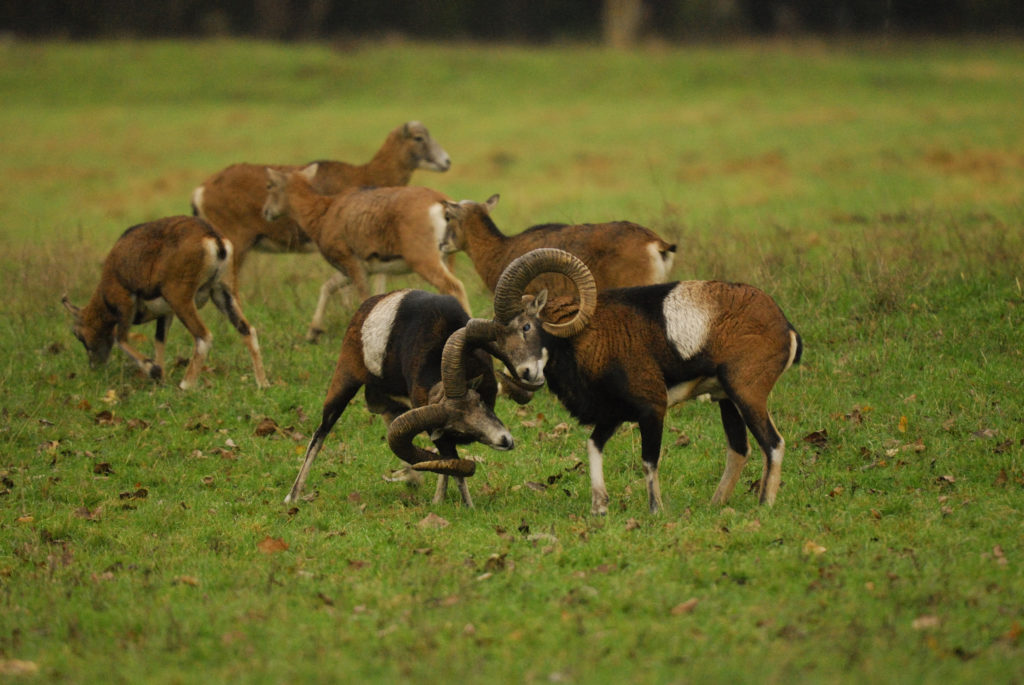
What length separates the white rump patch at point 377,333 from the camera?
34.4 feet

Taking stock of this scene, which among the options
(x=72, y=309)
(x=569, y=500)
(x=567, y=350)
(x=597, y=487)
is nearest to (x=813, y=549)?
(x=597, y=487)

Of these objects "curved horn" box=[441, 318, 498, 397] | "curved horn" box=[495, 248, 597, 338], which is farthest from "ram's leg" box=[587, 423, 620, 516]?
"curved horn" box=[441, 318, 498, 397]

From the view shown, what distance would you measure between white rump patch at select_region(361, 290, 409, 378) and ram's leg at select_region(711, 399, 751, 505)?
3011 mm

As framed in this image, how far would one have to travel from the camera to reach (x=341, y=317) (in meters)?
15.7

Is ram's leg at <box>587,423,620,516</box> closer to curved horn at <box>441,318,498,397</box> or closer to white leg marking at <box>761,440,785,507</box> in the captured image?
curved horn at <box>441,318,498,397</box>

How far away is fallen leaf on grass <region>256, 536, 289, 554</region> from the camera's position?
29.8 ft

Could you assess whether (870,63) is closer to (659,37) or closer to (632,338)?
(659,37)

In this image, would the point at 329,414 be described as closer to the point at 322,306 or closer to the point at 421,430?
the point at 421,430

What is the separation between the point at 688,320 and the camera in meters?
9.55

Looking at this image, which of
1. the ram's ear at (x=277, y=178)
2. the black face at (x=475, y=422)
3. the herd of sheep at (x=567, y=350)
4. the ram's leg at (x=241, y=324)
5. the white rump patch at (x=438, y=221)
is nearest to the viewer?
the herd of sheep at (x=567, y=350)

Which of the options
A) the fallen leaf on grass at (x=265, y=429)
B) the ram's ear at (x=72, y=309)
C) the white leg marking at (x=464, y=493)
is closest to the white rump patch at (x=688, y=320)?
the white leg marking at (x=464, y=493)

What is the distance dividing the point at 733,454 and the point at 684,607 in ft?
9.13

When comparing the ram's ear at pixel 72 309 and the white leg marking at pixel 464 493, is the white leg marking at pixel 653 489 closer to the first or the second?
the white leg marking at pixel 464 493

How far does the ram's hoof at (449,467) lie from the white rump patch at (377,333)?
1295mm
